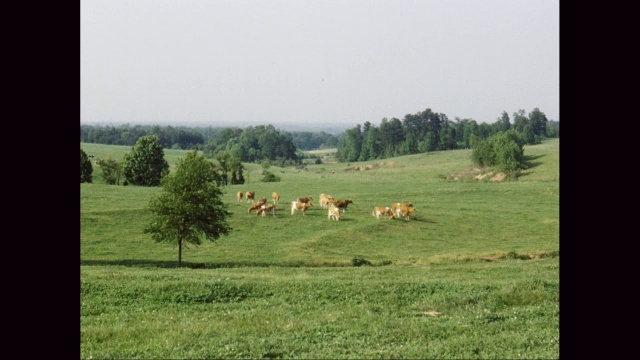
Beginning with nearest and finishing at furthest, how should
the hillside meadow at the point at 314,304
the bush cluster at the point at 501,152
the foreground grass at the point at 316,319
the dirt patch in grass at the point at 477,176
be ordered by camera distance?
1. the foreground grass at the point at 316,319
2. the hillside meadow at the point at 314,304
3. the dirt patch in grass at the point at 477,176
4. the bush cluster at the point at 501,152

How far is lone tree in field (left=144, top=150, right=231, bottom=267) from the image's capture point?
1271 inches

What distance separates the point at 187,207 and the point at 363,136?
12318 cm

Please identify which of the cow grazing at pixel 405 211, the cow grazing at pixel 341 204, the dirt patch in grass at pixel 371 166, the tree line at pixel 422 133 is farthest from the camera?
the tree line at pixel 422 133

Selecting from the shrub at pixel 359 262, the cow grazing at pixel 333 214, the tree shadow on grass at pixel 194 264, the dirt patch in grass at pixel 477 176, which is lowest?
the tree shadow on grass at pixel 194 264

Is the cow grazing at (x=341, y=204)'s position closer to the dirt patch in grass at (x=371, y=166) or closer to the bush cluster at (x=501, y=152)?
the bush cluster at (x=501, y=152)

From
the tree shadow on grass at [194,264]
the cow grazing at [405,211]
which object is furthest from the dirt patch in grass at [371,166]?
the tree shadow on grass at [194,264]

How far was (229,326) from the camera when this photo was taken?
10273 mm

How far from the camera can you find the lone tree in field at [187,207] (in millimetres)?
32281

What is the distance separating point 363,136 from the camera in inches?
6048

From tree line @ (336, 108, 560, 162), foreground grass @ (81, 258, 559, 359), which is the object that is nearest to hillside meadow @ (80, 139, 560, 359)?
foreground grass @ (81, 258, 559, 359)

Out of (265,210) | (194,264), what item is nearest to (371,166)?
(265,210)
